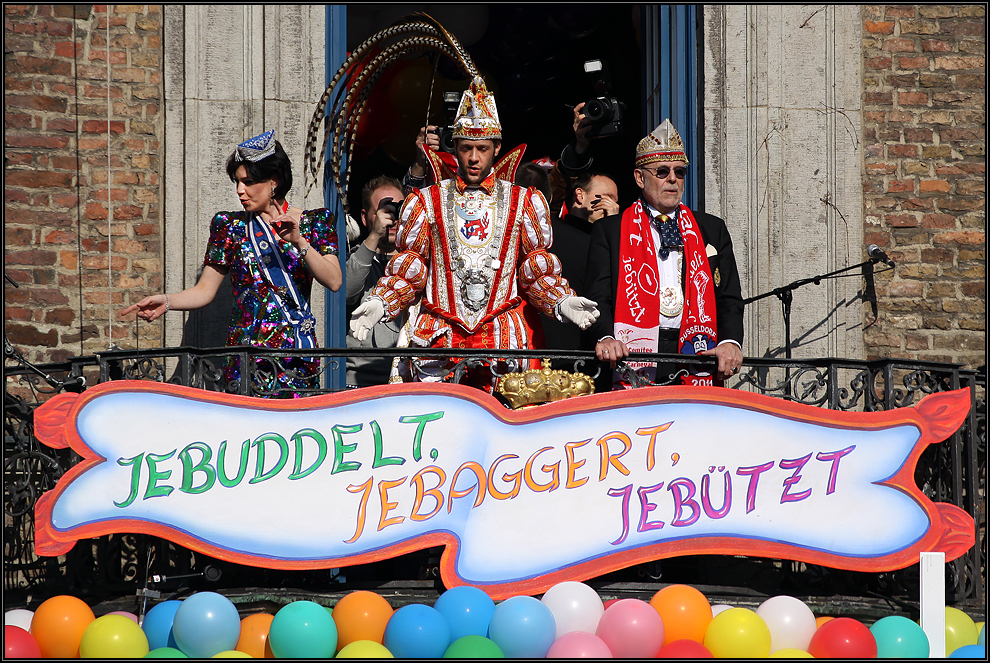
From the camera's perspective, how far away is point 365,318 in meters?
5.70

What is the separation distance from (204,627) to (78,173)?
11.2ft

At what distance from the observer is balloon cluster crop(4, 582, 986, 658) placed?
183 inches

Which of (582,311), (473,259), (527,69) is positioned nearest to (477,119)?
(473,259)

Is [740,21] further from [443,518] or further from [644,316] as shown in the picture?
[443,518]

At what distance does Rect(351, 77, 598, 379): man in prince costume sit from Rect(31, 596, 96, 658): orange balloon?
6.48 feet

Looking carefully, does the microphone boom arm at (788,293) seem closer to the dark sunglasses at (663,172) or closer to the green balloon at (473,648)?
the dark sunglasses at (663,172)

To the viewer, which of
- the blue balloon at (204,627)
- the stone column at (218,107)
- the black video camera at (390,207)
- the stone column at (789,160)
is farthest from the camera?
the stone column at (789,160)

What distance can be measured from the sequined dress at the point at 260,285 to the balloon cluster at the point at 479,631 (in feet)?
4.25

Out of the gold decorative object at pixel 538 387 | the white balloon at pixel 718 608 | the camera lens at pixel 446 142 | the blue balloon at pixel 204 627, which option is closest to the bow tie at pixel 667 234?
the gold decorative object at pixel 538 387

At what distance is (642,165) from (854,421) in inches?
70.0

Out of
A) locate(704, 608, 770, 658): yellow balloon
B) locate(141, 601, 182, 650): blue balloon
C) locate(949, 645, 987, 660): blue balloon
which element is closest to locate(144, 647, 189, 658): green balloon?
locate(141, 601, 182, 650): blue balloon

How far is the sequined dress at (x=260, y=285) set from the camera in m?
5.87

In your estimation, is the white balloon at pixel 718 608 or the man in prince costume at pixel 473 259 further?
the man in prince costume at pixel 473 259

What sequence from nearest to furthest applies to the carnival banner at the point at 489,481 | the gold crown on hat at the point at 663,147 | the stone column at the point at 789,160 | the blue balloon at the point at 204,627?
1. the blue balloon at the point at 204,627
2. the carnival banner at the point at 489,481
3. the gold crown on hat at the point at 663,147
4. the stone column at the point at 789,160
